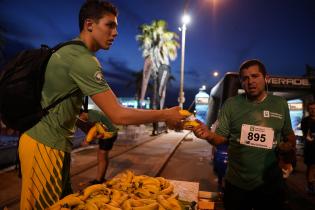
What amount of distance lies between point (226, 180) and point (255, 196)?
0.44 m

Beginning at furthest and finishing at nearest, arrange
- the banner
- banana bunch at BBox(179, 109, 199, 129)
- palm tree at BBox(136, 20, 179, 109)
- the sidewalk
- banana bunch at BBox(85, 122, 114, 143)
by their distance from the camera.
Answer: palm tree at BBox(136, 20, 179, 109), the banner, the sidewalk, banana bunch at BBox(179, 109, 199, 129), banana bunch at BBox(85, 122, 114, 143)

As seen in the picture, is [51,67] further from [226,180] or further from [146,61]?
[146,61]

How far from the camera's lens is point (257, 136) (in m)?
3.56

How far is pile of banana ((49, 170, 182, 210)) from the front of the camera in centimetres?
216

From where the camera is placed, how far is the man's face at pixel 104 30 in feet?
7.94

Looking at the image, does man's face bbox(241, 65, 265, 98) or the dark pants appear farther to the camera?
man's face bbox(241, 65, 265, 98)

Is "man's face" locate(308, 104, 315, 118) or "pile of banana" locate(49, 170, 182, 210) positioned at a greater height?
"man's face" locate(308, 104, 315, 118)

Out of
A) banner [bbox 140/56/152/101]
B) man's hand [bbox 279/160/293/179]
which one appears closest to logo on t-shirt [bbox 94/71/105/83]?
man's hand [bbox 279/160/293/179]

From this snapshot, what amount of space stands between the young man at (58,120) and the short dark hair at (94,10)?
10.5 inches

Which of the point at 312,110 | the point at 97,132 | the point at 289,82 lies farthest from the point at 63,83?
the point at 312,110

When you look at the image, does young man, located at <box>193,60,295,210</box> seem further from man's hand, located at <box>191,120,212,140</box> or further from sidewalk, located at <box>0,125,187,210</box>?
sidewalk, located at <box>0,125,187,210</box>

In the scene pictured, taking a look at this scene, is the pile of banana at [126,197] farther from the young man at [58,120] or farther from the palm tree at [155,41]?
the palm tree at [155,41]

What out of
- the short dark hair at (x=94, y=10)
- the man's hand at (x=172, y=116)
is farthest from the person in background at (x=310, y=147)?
the short dark hair at (x=94, y=10)

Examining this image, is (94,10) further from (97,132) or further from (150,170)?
(150,170)
